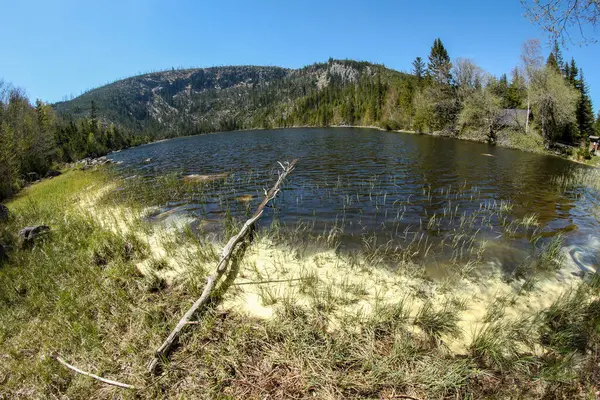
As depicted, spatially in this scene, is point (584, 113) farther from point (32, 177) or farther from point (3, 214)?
point (32, 177)

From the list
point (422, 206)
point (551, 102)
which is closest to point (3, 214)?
point (422, 206)

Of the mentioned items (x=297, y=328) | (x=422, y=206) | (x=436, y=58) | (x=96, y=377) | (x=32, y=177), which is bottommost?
(x=96, y=377)

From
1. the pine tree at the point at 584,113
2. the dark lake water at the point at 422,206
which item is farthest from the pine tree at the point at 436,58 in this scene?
the dark lake water at the point at 422,206

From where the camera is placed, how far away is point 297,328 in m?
4.41

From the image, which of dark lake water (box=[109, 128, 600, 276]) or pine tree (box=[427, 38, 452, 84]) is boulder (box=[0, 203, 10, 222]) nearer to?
dark lake water (box=[109, 128, 600, 276])

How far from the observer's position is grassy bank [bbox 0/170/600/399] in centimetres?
354

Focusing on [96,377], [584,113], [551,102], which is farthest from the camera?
[584,113]

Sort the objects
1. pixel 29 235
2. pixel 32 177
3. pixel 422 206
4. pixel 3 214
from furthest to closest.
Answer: pixel 32 177, pixel 422 206, pixel 3 214, pixel 29 235

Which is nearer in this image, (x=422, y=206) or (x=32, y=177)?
(x=422, y=206)

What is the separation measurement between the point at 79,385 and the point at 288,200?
454 inches

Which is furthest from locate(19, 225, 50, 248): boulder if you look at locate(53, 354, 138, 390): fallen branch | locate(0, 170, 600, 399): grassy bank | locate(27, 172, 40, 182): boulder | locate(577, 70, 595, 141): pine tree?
locate(577, 70, 595, 141): pine tree

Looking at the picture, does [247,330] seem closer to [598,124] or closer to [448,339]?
[448,339]

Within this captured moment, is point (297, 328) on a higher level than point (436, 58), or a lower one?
lower

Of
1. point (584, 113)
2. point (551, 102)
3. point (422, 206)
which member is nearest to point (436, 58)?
point (584, 113)
